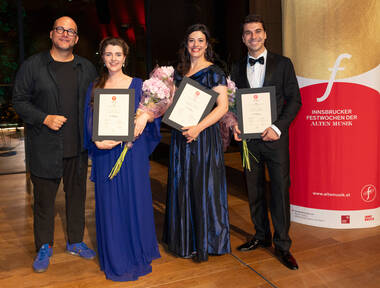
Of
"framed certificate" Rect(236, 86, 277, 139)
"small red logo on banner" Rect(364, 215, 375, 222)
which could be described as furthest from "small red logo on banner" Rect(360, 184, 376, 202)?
"framed certificate" Rect(236, 86, 277, 139)

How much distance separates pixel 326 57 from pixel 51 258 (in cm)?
293

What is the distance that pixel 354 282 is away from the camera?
8.57ft

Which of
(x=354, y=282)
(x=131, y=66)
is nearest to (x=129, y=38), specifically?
(x=131, y=66)

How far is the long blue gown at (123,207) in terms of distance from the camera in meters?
2.68

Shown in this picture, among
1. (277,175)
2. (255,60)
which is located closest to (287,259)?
(277,175)

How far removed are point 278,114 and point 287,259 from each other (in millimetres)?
1075

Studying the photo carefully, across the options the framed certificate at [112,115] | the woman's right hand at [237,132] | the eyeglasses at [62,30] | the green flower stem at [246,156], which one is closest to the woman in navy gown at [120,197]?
the framed certificate at [112,115]

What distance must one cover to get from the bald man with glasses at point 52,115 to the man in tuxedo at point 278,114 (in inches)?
48.1

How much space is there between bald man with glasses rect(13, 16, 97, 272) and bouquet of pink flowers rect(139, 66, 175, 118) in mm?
583

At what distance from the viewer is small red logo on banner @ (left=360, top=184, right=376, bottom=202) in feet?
11.8

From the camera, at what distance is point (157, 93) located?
2.59 metres

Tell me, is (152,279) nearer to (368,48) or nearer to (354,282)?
(354,282)

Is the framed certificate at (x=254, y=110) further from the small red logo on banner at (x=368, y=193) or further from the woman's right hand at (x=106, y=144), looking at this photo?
the small red logo on banner at (x=368, y=193)

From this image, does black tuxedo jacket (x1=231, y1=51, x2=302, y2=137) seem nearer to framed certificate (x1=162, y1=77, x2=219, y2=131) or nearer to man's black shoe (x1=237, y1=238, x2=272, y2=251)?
framed certificate (x1=162, y1=77, x2=219, y2=131)
